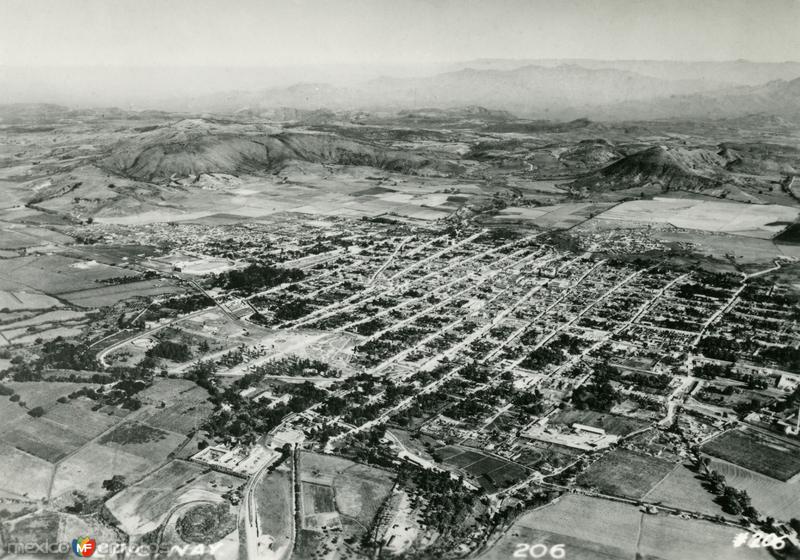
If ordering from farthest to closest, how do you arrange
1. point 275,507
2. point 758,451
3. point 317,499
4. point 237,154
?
point 237,154 < point 758,451 < point 317,499 < point 275,507

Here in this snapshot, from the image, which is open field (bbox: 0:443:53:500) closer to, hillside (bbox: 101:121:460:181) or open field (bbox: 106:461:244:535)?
open field (bbox: 106:461:244:535)

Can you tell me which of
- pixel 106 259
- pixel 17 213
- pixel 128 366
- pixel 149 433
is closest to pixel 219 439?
pixel 149 433

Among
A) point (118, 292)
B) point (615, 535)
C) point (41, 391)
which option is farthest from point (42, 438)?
point (615, 535)

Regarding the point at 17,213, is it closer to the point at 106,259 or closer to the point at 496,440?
the point at 106,259

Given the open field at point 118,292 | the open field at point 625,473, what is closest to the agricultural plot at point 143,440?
the open field at point 625,473

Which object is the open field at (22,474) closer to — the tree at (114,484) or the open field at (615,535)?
the tree at (114,484)

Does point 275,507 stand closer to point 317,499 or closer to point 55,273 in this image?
point 317,499

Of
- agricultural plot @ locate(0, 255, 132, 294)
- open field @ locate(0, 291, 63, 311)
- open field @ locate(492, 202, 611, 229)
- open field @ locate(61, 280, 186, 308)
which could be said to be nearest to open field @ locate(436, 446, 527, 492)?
open field @ locate(61, 280, 186, 308)

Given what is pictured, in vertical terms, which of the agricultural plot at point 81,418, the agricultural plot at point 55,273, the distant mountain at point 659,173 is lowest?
the agricultural plot at point 81,418
